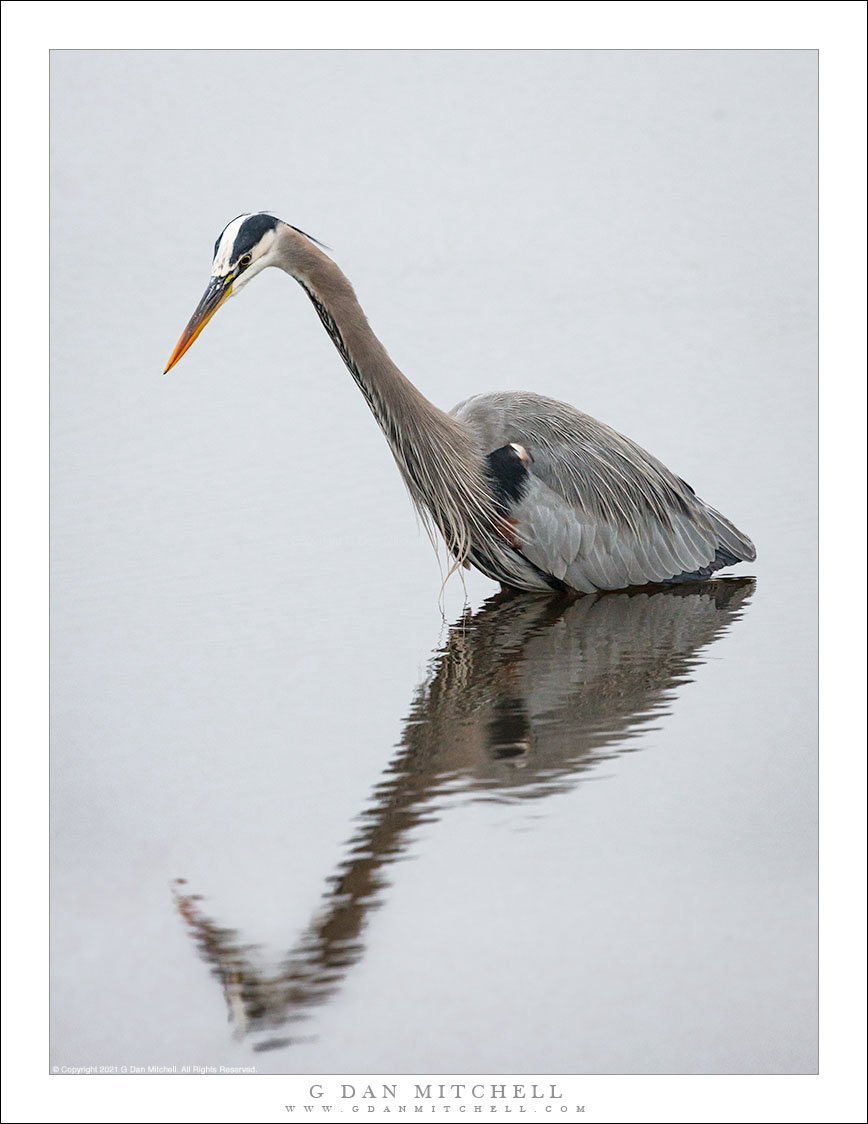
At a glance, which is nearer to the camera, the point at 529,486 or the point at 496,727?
the point at 496,727

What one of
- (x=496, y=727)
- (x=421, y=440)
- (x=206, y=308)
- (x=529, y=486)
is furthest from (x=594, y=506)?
(x=206, y=308)

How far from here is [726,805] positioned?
5.00m

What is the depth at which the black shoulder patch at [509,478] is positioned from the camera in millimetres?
6789

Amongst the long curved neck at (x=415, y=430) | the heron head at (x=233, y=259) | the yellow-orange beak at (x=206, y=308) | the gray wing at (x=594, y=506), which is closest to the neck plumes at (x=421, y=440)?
the long curved neck at (x=415, y=430)

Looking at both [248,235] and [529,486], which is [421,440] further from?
[248,235]

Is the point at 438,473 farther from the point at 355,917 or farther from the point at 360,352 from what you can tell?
the point at 355,917

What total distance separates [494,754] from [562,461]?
2059 mm

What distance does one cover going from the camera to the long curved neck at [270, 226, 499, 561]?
6.29 m

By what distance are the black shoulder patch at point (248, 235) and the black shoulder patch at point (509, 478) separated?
156 centimetres

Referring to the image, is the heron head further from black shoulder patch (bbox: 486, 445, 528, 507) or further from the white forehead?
black shoulder patch (bbox: 486, 445, 528, 507)

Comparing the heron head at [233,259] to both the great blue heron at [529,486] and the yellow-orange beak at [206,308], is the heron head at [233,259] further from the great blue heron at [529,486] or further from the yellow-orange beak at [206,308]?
the great blue heron at [529,486]

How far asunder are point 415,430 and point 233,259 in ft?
3.89

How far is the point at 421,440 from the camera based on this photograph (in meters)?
6.66

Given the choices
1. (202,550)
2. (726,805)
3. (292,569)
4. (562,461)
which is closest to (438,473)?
(562,461)
